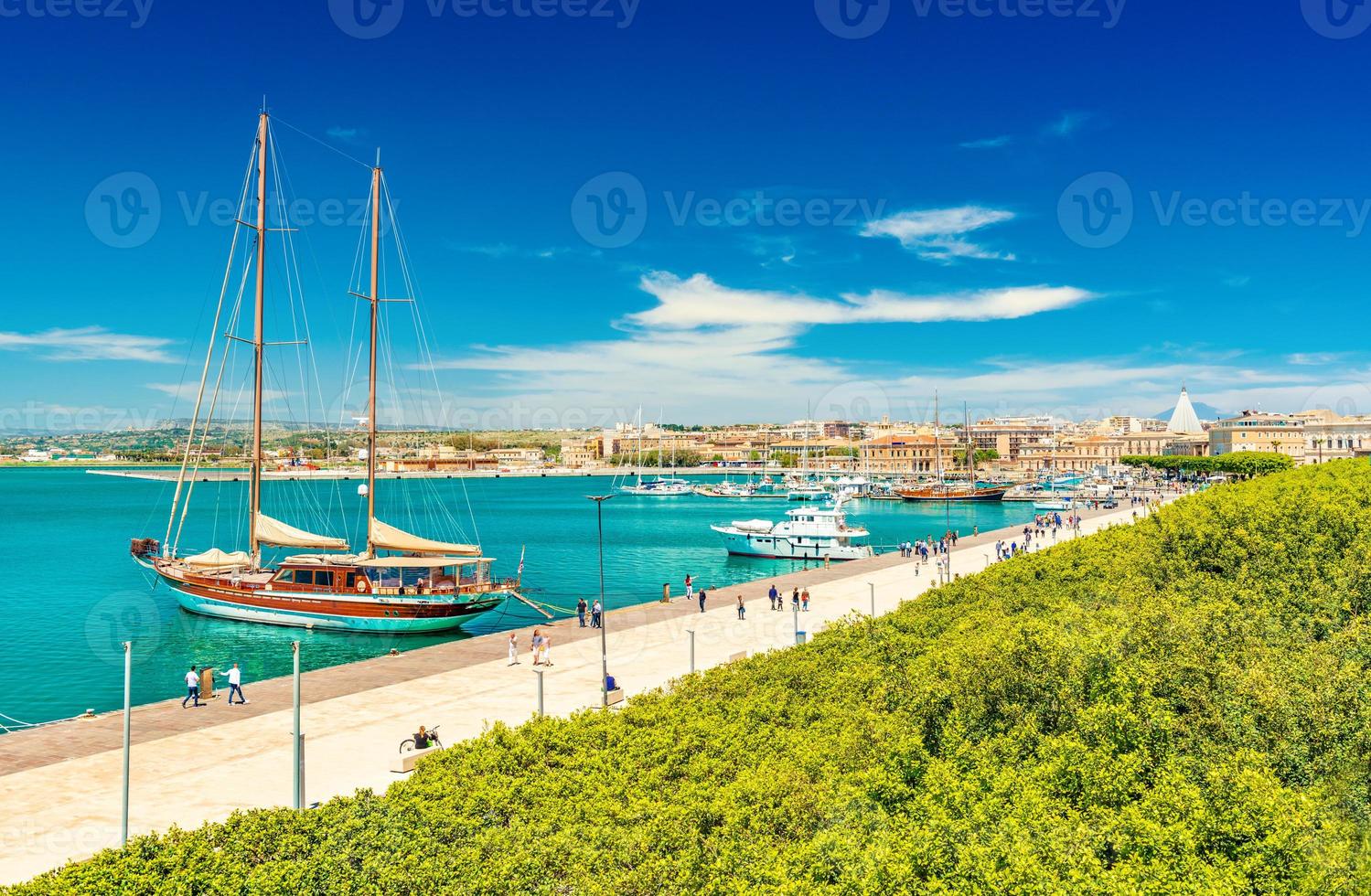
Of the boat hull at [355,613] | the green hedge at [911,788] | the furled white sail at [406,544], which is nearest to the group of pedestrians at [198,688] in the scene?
the green hedge at [911,788]

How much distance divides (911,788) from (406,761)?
30.3 ft

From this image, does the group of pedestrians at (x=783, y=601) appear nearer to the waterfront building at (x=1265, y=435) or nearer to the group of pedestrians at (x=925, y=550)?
the group of pedestrians at (x=925, y=550)

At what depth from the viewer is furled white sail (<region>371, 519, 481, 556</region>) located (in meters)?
33.7

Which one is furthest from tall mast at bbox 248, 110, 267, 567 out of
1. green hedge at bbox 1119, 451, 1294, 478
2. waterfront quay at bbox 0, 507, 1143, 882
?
green hedge at bbox 1119, 451, 1294, 478

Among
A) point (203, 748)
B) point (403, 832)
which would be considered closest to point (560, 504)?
point (203, 748)

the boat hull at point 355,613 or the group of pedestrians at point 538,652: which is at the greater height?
the group of pedestrians at point 538,652

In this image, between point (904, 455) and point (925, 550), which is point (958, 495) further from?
point (925, 550)

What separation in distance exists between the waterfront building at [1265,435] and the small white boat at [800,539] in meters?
112

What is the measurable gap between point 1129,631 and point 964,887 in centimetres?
696

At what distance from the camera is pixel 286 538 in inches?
1355

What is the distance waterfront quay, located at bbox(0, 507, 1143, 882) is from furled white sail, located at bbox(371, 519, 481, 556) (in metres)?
6.82

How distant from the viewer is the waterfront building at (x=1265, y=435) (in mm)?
142000

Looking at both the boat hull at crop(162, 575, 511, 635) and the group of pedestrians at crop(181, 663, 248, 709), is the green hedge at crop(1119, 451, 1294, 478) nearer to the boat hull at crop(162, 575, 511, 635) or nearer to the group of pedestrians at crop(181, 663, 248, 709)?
the boat hull at crop(162, 575, 511, 635)

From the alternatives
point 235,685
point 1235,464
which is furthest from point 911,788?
point 1235,464
